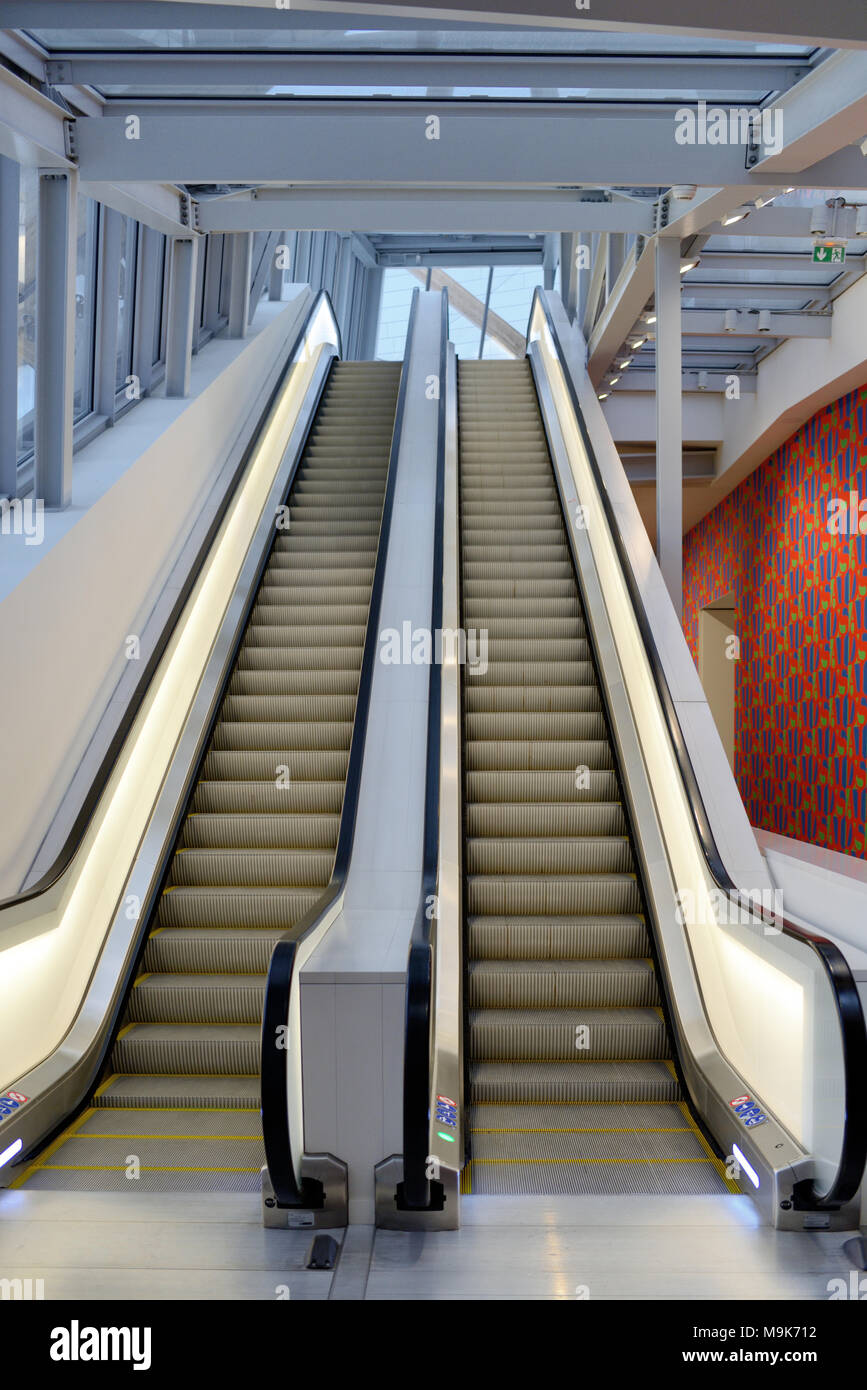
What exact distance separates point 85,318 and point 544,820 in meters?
4.88

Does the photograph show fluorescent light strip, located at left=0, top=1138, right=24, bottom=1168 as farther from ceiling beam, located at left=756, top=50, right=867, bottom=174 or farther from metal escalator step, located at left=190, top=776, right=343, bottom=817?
ceiling beam, located at left=756, top=50, right=867, bottom=174

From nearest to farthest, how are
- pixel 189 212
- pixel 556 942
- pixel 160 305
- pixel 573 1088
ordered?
pixel 573 1088 < pixel 556 942 < pixel 189 212 < pixel 160 305

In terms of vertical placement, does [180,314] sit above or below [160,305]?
below

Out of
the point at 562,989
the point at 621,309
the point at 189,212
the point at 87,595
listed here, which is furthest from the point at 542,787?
the point at 189,212

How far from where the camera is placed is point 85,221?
762 centimetres

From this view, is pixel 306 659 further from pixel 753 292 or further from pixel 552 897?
pixel 753 292

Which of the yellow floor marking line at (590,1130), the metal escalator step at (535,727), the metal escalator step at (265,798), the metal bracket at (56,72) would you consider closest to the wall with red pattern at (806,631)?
the metal escalator step at (535,727)

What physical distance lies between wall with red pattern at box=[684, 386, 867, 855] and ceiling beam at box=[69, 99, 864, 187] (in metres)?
4.37

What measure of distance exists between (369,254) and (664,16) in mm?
22069

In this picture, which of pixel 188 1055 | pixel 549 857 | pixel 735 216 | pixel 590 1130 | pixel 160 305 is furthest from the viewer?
pixel 160 305

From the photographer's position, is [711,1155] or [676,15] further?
[711,1155]

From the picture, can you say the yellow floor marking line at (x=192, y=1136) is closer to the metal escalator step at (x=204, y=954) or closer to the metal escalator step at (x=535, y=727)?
the metal escalator step at (x=204, y=954)

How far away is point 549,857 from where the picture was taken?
6488 mm
